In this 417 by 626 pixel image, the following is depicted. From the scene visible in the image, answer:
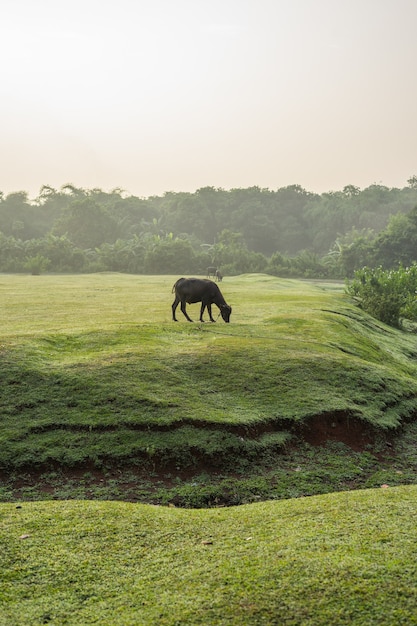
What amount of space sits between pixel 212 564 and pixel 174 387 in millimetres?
5918

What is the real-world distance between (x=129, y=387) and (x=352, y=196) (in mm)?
99877

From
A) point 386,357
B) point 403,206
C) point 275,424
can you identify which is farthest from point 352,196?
point 275,424

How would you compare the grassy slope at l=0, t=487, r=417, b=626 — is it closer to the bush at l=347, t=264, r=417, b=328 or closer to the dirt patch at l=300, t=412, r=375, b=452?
the dirt patch at l=300, t=412, r=375, b=452

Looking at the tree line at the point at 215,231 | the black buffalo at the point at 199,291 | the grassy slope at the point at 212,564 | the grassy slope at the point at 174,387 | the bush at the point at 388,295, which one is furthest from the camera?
the tree line at the point at 215,231

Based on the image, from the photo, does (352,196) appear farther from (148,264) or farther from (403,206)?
(148,264)

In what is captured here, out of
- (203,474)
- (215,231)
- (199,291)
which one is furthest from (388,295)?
(215,231)

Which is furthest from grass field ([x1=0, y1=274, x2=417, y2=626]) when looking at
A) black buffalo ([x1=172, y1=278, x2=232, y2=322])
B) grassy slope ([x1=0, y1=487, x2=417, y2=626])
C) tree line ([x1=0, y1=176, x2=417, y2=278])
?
tree line ([x1=0, y1=176, x2=417, y2=278])

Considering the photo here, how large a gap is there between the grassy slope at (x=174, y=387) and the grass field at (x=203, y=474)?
0.13 ft

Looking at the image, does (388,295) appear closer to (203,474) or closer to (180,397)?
(180,397)

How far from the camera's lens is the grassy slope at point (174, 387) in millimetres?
8914

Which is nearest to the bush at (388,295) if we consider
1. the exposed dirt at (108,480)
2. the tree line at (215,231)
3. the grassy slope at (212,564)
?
the exposed dirt at (108,480)

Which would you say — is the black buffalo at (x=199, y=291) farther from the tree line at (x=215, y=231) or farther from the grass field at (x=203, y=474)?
the tree line at (x=215, y=231)

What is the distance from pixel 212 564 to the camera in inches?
192

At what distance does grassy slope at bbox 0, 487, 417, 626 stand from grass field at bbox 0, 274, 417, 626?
0.05ft
